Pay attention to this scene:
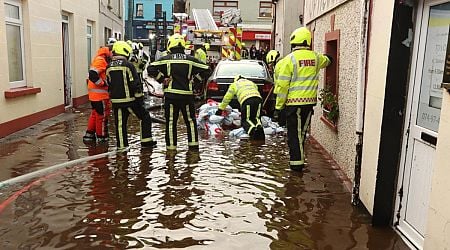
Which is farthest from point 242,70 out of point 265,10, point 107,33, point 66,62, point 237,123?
point 265,10

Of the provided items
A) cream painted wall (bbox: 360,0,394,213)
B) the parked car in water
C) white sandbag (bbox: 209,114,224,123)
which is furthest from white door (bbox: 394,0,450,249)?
the parked car in water

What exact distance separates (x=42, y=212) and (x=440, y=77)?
11.9 feet

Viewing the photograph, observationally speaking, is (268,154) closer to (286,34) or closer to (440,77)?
(440,77)

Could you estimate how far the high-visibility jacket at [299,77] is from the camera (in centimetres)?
573

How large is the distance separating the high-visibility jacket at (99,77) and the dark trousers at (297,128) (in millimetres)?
3297

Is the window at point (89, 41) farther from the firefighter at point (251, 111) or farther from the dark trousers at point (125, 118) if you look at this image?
the dark trousers at point (125, 118)

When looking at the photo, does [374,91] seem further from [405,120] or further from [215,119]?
[215,119]

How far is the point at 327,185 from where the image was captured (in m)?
5.38

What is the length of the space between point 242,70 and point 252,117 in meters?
2.76

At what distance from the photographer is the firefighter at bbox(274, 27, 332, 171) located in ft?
18.8

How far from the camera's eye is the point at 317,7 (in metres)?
8.11

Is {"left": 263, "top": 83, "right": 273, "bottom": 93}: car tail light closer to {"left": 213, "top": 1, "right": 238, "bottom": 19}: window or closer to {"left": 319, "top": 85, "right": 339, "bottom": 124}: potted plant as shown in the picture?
{"left": 319, "top": 85, "right": 339, "bottom": 124}: potted plant

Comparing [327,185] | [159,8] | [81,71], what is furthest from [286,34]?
[159,8]

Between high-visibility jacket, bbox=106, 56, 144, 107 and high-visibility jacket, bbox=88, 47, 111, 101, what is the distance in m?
0.57
